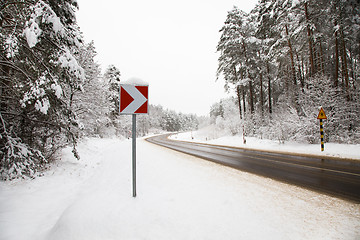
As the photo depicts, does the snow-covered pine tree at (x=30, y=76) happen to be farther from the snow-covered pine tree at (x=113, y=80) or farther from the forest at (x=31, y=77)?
the snow-covered pine tree at (x=113, y=80)

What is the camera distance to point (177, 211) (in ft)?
10.2

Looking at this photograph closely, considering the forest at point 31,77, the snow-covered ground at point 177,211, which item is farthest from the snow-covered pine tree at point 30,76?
the snow-covered ground at point 177,211

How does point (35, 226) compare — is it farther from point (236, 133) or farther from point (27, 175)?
point (236, 133)

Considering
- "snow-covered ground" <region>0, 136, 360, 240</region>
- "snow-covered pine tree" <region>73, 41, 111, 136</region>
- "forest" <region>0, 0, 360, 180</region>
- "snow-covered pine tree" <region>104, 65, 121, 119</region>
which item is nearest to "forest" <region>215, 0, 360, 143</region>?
"forest" <region>0, 0, 360, 180</region>

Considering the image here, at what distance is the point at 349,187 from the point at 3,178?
31.1 ft

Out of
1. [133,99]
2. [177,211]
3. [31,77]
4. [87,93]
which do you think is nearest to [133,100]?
[133,99]

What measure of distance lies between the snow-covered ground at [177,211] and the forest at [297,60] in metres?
10.1

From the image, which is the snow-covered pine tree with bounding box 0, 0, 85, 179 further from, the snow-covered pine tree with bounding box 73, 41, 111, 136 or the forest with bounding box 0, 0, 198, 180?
the snow-covered pine tree with bounding box 73, 41, 111, 136

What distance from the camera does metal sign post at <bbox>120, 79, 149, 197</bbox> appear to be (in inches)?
141

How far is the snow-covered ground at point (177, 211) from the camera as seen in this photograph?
99.1 inches

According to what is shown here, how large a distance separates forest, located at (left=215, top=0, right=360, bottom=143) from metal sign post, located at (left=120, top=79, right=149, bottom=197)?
41.7 feet

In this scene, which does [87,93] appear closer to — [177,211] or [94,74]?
[94,74]

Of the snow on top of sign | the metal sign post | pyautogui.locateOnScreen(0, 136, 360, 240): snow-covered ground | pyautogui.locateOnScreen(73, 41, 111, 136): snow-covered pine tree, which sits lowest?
pyautogui.locateOnScreen(0, 136, 360, 240): snow-covered ground

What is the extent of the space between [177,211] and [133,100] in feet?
8.05
